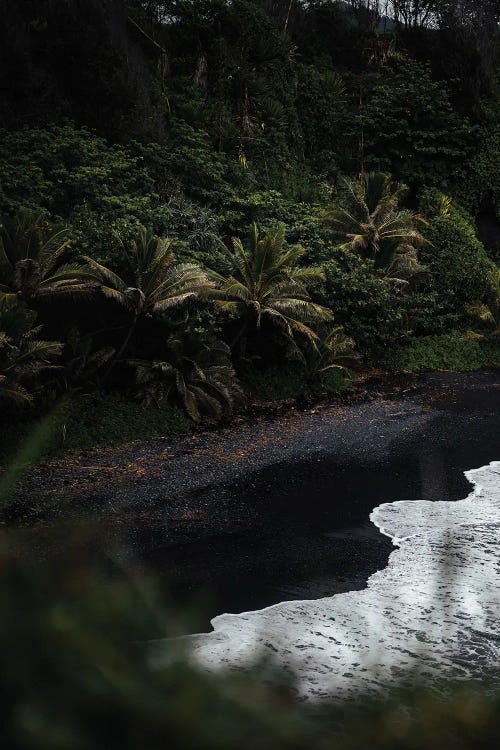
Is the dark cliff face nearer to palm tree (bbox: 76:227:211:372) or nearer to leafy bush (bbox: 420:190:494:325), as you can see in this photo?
palm tree (bbox: 76:227:211:372)

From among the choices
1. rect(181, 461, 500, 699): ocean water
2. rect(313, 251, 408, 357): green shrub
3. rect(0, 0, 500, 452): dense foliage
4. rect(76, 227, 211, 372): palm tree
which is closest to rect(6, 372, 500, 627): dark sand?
rect(181, 461, 500, 699): ocean water


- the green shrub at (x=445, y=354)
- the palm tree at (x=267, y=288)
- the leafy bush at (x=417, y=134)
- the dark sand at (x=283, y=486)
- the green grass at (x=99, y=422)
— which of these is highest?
the leafy bush at (x=417, y=134)

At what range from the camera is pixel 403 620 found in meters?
1.96

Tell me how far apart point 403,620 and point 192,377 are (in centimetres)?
1299

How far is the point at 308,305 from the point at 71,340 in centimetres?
507

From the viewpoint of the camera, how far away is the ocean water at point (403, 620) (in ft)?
3.08

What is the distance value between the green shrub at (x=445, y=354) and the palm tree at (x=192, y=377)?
616 cm

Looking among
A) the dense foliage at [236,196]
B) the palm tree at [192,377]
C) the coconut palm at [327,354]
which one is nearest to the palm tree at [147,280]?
the dense foliage at [236,196]

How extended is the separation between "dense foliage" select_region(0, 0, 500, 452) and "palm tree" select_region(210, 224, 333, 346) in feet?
0.20

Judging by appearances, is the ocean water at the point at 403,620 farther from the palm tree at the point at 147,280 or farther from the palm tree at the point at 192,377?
the palm tree at the point at 147,280

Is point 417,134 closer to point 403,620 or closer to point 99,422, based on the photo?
point 99,422

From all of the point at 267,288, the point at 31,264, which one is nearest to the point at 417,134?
the point at 267,288

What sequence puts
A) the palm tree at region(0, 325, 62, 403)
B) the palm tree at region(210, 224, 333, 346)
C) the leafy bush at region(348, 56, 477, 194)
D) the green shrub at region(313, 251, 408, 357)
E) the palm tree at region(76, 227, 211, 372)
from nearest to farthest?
the palm tree at region(0, 325, 62, 403) < the palm tree at region(76, 227, 211, 372) < the palm tree at region(210, 224, 333, 346) < the green shrub at region(313, 251, 408, 357) < the leafy bush at region(348, 56, 477, 194)

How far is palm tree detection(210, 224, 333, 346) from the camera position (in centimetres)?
1576
